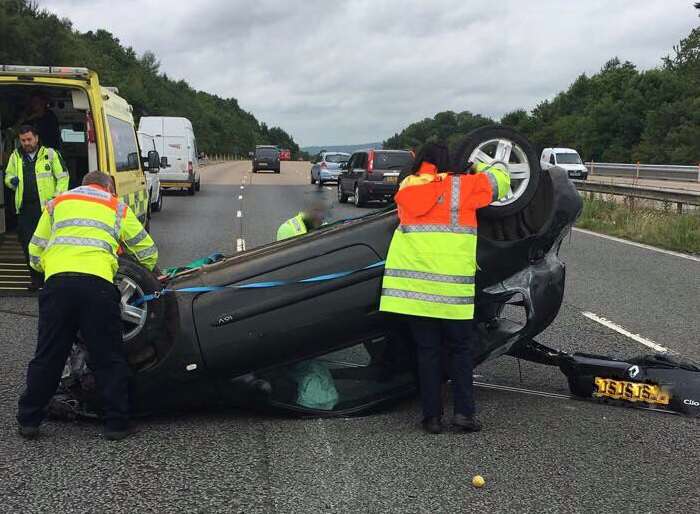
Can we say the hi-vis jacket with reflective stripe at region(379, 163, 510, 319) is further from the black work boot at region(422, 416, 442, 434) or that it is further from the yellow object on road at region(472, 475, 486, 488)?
the yellow object on road at region(472, 475, 486, 488)

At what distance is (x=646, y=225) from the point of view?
46.6 feet

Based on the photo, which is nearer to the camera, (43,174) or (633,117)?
(43,174)

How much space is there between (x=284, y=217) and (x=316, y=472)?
14358mm

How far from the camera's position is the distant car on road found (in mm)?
31673

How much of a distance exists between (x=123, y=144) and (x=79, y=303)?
232 inches

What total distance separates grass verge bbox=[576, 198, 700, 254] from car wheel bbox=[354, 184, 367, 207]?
6.20 metres

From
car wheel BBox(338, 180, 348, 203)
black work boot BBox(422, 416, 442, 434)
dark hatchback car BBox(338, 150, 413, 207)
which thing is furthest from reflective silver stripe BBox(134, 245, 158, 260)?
car wheel BBox(338, 180, 348, 203)

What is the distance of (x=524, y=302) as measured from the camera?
15.3 ft

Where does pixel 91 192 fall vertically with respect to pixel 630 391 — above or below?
above

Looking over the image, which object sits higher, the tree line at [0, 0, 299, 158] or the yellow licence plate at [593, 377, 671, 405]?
the tree line at [0, 0, 299, 158]

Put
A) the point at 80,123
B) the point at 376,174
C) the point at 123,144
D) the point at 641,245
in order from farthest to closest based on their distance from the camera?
the point at 376,174 → the point at 641,245 → the point at 80,123 → the point at 123,144

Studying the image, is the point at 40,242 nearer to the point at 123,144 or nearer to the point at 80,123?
the point at 123,144

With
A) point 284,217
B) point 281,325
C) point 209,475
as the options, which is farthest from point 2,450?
point 284,217

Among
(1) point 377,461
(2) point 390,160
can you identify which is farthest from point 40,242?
(2) point 390,160
